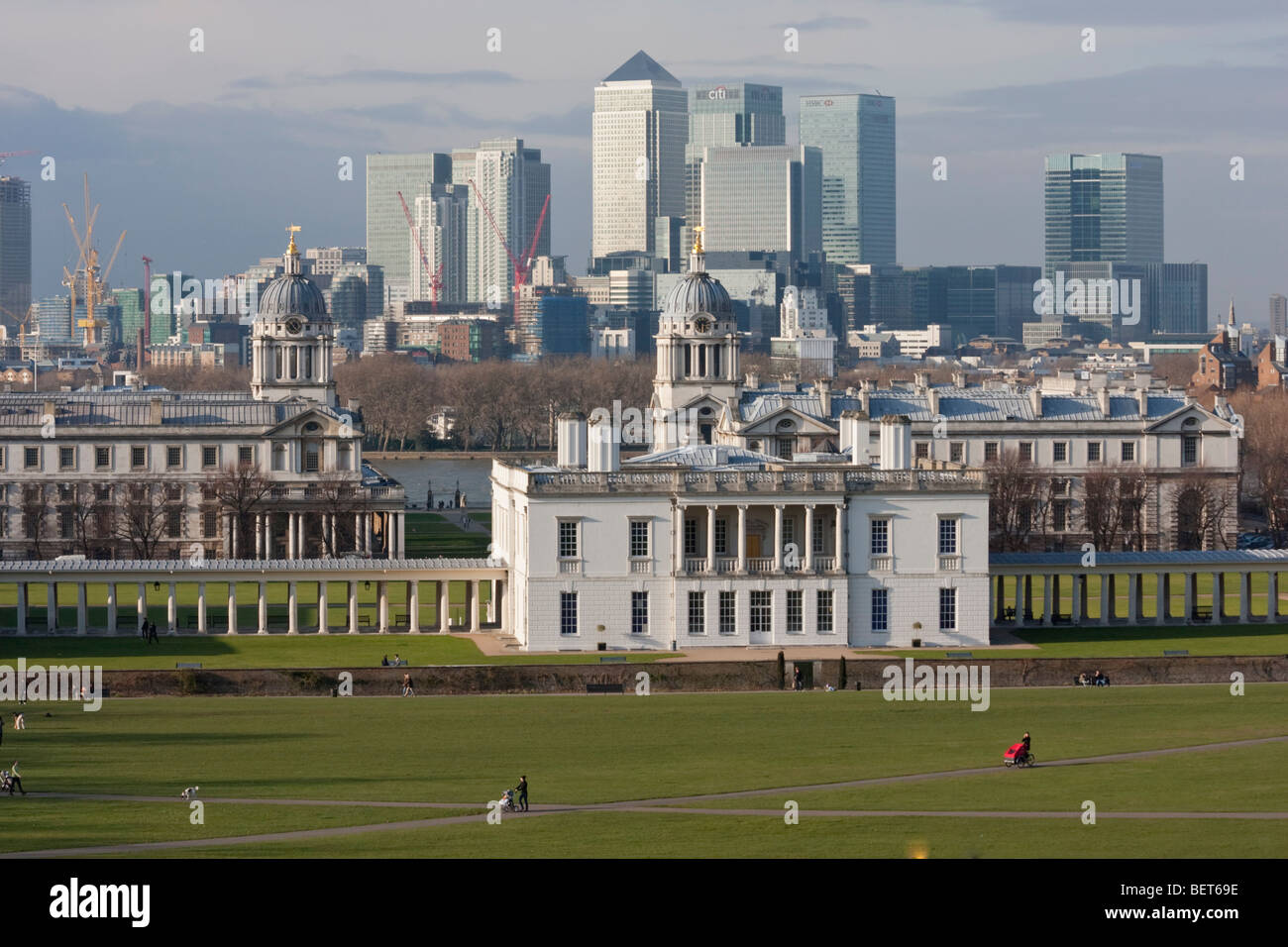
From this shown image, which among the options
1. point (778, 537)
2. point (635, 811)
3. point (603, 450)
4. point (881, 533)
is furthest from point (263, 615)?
point (635, 811)

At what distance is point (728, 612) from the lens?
84.4 metres

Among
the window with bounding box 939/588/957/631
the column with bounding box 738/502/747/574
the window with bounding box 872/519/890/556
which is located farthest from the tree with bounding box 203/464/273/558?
the window with bounding box 939/588/957/631

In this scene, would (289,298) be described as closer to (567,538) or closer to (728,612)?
(567,538)

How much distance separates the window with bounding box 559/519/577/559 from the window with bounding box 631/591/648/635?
2464 millimetres

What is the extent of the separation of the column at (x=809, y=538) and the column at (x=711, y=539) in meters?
3.10

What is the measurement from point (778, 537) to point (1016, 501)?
3321cm

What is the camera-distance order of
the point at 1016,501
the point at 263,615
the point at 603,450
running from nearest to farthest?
the point at 603,450
the point at 263,615
the point at 1016,501

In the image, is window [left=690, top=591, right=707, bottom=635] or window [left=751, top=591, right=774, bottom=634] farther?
window [left=751, top=591, right=774, bottom=634]

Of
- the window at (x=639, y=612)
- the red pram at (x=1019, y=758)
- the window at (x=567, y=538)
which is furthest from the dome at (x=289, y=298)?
the red pram at (x=1019, y=758)

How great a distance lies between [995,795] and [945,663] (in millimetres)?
21770

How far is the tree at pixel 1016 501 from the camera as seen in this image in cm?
11100

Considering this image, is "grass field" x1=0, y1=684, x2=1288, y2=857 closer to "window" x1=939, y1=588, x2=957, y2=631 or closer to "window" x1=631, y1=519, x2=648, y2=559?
"window" x1=631, y1=519, x2=648, y2=559

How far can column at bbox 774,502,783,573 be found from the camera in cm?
8444

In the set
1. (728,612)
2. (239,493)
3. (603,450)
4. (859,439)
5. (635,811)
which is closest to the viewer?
(635,811)
